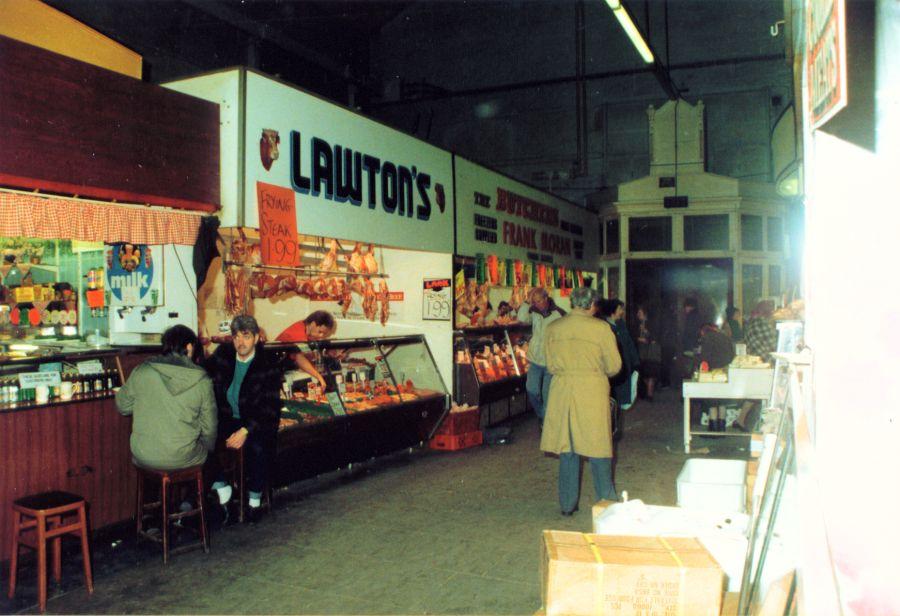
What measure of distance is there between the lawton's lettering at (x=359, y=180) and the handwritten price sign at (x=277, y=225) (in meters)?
0.25

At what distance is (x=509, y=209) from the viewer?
11.5 metres

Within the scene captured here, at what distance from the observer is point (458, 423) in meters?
9.08

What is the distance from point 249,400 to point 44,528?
1923mm

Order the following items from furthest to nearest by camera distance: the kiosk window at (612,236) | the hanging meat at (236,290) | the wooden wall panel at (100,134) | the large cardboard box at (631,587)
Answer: the kiosk window at (612,236) → the hanging meat at (236,290) → the wooden wall panel at (100,134) → the large cardboard box at (631,587)

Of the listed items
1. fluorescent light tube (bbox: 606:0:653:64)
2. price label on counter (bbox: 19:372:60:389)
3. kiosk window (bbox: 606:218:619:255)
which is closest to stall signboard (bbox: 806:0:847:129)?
fluorescent light tube (bbox: 606:0:653:64)

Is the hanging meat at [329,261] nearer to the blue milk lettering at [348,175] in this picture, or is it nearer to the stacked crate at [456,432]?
the blue milk lettering at [348,175]

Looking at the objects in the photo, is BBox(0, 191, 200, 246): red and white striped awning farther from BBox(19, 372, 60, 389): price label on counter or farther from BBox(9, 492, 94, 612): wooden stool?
BBox(9, 492, 94, 612): wooden stool

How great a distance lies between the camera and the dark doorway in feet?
51.2

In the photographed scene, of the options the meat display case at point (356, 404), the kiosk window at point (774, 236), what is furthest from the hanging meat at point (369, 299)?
the kiosk window at point (774, 236)

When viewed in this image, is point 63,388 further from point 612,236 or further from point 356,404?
point 612,236

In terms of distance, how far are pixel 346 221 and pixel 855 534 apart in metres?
5.97

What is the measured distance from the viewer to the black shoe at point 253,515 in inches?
234

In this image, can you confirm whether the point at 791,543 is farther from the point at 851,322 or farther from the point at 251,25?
the point at 251,25

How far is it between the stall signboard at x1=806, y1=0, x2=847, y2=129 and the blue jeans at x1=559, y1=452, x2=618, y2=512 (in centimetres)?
383
